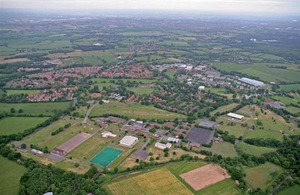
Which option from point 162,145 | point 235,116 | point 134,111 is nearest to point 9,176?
point 162,145

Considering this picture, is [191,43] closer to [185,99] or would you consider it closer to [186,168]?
[185,99]

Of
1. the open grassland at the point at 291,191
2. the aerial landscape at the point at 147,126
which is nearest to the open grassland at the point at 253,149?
the aerial landscape at the point at 147,126

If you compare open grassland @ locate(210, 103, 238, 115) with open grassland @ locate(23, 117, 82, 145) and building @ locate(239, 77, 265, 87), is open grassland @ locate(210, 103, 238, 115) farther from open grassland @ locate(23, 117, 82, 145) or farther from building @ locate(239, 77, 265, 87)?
open grassland @ locate(23, 117, 82, 145)

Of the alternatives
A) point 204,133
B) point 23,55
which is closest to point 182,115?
point 204,133

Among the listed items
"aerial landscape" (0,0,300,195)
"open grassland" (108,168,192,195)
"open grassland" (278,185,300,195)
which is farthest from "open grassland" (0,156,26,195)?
"open grassland" (278,185,300,195)

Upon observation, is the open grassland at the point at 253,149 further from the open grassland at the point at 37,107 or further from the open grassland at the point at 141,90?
the open grassland at the point at 37,107
